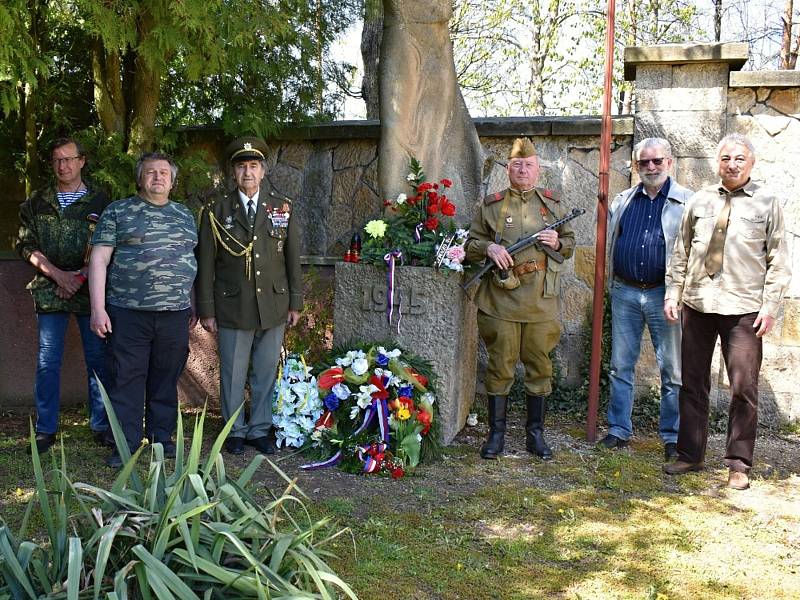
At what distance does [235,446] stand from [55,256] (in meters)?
1.47

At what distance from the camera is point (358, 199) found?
20.4 ft

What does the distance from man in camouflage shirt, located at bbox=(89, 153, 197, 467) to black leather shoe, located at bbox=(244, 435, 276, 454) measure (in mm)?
606

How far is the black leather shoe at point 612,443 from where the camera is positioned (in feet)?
16.1

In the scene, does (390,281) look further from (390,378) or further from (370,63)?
(370,63)

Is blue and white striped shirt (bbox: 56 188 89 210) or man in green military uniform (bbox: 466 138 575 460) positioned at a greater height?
blue and white striped shirt (bbox: 56 188 89 210)

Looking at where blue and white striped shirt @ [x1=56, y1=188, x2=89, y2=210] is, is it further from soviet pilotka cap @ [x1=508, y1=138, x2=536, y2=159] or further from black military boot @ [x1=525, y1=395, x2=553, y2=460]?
black military boot @ [x1=525, y1=395, x2=553, y2=460]

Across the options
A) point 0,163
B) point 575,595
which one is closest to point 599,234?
point 575,595

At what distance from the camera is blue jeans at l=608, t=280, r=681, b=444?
15.6ft

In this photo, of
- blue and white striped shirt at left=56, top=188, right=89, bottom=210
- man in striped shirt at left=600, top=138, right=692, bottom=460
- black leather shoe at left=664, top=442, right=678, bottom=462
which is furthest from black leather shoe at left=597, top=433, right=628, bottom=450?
blue and white striped shirt at left=56, top=188, right=89, bottom=210

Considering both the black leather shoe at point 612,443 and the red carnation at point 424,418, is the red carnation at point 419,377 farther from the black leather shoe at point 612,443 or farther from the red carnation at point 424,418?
the black leather shoe at point 612,443

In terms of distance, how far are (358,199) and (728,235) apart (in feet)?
9.46

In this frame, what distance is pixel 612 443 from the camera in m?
Result: 4.93

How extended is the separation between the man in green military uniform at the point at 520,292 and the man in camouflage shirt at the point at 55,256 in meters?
2.20

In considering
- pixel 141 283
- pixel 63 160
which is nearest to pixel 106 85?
pixel 63 160
